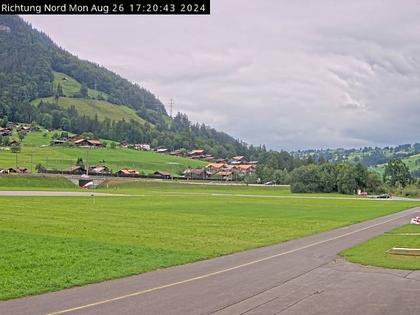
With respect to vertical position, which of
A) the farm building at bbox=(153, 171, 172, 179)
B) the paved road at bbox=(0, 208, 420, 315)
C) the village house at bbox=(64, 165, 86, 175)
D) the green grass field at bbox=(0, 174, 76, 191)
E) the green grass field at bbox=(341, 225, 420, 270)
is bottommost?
the green grass field at bbox=(341, 225, 420, 270)

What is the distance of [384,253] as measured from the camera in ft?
85.8

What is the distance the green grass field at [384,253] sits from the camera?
2238cm

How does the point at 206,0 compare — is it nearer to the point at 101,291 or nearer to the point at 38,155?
the point at 101,291

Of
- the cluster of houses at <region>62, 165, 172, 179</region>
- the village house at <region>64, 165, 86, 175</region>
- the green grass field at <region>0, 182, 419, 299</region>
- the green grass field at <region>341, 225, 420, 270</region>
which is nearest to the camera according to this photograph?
the green grass field at <region>0, 182, 419, 299</region>

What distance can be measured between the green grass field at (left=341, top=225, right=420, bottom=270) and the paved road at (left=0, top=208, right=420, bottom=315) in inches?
51.3

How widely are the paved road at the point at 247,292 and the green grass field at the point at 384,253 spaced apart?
1303mm

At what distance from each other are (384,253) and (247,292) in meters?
12.6

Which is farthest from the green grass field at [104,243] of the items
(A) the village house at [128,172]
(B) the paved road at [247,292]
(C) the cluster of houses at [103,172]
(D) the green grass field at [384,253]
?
(A) the village house at [128,172]

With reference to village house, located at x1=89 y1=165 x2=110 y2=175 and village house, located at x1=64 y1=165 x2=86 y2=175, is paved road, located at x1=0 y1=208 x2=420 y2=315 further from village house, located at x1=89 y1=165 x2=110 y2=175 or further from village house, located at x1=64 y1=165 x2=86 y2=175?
village house, located at x1=89 y1=165 x2=110 y2=175

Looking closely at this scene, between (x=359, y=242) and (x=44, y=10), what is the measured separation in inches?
830

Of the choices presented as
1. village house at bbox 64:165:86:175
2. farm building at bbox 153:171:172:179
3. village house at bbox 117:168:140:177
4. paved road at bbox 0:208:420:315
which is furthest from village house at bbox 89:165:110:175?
paved road at bbox 0:208:420:315

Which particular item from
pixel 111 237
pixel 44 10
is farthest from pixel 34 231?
pixel 44 10

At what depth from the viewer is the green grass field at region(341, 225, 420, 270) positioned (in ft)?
73.4

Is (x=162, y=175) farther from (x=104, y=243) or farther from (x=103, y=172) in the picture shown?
(x=104, y=243)
